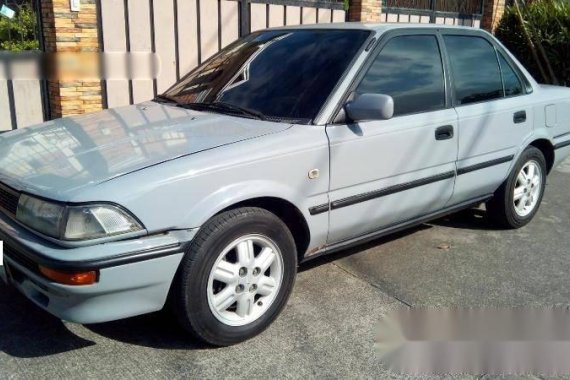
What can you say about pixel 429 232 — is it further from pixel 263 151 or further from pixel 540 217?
pixel 263 151

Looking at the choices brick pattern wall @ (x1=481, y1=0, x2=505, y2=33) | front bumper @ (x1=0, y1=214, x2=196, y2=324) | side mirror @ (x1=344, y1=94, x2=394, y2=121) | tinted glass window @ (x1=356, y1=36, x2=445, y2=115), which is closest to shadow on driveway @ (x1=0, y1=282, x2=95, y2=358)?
front bumper @ (x1=0, y1=214, x2=196, y2=324)

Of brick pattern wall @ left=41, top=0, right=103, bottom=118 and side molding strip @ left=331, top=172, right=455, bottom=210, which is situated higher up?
brick pattern wall @ left=41, top=0, right=103, bottom=118

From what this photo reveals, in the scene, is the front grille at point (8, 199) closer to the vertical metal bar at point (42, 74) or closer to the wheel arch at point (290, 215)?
the wheel arch at point (290, 215)

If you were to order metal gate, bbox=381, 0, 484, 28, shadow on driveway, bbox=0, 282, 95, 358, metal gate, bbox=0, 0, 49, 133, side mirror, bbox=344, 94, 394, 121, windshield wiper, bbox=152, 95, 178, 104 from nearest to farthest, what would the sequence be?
1. shadow on driveway, bbox=0, 282, 95, 358
2. side mirror, bbox=344, 94, 394, 121
3. windshield wiper, bbox=152, 95, 178, 104
4. metal gate, bbox=0, 0, 49, 133
5. metal gate, bbox=381, 0, 484, 28

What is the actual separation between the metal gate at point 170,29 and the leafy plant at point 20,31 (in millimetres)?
797

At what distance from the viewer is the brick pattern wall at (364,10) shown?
32.6 ft

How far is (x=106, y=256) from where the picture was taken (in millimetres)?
2492

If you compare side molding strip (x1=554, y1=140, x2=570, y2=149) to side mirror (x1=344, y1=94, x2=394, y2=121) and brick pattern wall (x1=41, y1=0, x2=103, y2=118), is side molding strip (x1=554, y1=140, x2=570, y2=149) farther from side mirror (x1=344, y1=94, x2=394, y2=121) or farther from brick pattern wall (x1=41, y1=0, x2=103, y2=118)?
brick pattern wall (x1=41, y1=0, x2=103, y2=118)

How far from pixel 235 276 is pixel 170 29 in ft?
18.4

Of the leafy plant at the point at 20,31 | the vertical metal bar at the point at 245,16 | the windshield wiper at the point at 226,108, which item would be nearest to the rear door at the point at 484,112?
the windshield wiper at the point at 226,108

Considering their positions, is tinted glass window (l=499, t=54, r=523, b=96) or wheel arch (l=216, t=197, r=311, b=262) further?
tinted glass window (l=499, t=54, r=523, b=96)

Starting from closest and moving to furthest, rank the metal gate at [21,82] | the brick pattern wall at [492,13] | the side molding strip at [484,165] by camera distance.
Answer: the side molding strip at [484,165] < the metal gate at [21,82] < the brick pattern wall at [492,13]

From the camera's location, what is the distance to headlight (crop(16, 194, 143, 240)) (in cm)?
251

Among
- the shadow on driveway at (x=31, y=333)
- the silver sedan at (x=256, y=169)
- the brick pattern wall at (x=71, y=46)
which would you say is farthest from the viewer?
the brick pattern wall at (x=71, y=46)
